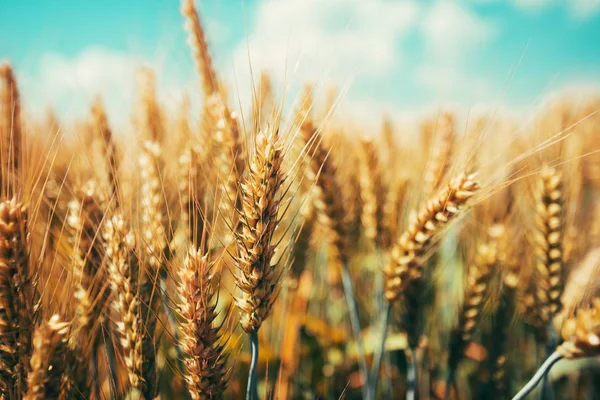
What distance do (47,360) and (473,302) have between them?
127 cm

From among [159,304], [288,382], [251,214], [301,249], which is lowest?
[288,382]

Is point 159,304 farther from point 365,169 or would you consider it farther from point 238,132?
point 365,169

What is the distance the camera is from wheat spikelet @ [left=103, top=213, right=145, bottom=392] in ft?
3.16

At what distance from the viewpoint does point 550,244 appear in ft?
4.59

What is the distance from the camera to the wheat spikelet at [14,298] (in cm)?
85

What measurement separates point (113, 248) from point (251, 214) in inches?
16.3

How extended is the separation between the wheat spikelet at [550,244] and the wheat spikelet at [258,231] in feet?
3.46

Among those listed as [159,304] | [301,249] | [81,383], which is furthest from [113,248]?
[301,249]

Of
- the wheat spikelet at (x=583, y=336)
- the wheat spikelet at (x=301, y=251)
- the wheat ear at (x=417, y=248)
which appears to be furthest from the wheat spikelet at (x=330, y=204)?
the wheat spikelet at (x=583, y=336)

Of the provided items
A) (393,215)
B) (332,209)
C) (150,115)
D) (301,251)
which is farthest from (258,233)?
(150,115)

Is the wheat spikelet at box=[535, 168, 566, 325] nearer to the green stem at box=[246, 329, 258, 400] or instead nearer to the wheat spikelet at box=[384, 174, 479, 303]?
the wheat spikelet at box=[384, 174, 479, 303]

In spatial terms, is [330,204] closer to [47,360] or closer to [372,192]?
[372,192]

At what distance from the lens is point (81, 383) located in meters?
1.05

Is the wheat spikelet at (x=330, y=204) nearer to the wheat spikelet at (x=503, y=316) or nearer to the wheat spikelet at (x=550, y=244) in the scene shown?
the wheat spikelet at (x=503, y=316)
